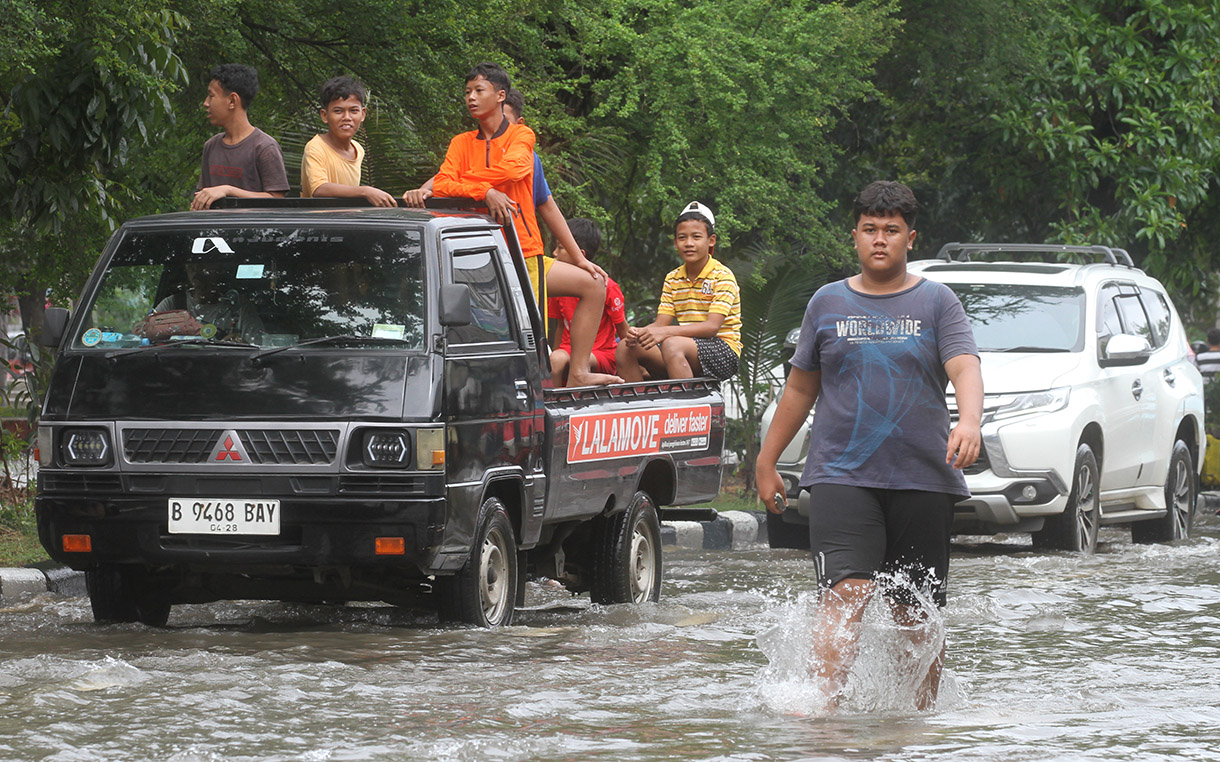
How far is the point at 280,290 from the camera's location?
26.7 ft

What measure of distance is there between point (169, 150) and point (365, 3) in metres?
2.78

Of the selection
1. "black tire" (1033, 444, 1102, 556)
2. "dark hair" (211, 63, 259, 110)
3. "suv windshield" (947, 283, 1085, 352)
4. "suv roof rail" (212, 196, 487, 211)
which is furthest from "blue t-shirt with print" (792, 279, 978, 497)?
"suv windshield" (947, 283, 1085, 352)

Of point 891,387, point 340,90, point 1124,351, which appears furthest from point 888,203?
point 1124,351

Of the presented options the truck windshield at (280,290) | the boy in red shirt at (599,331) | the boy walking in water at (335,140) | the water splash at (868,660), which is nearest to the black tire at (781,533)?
the boy in red shirt at (599,331)

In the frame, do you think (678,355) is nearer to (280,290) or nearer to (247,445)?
(280,290)

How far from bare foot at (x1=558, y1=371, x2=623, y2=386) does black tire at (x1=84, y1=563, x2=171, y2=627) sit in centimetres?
258

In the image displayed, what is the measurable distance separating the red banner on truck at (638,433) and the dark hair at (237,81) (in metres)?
2.41

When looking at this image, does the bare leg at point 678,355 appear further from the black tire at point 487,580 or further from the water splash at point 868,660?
the water splash at point 868,660

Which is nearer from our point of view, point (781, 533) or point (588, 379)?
point (588, 379)

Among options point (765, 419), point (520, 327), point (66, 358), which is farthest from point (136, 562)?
point (765, 419)

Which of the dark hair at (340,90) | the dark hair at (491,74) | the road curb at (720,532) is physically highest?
the dark hair at (491,74)

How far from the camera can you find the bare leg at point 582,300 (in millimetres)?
10117

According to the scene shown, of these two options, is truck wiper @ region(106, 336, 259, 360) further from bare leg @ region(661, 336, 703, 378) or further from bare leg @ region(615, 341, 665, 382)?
bare leg @ region(661, 336, 703, 378)

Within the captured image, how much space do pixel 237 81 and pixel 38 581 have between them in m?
2.77
